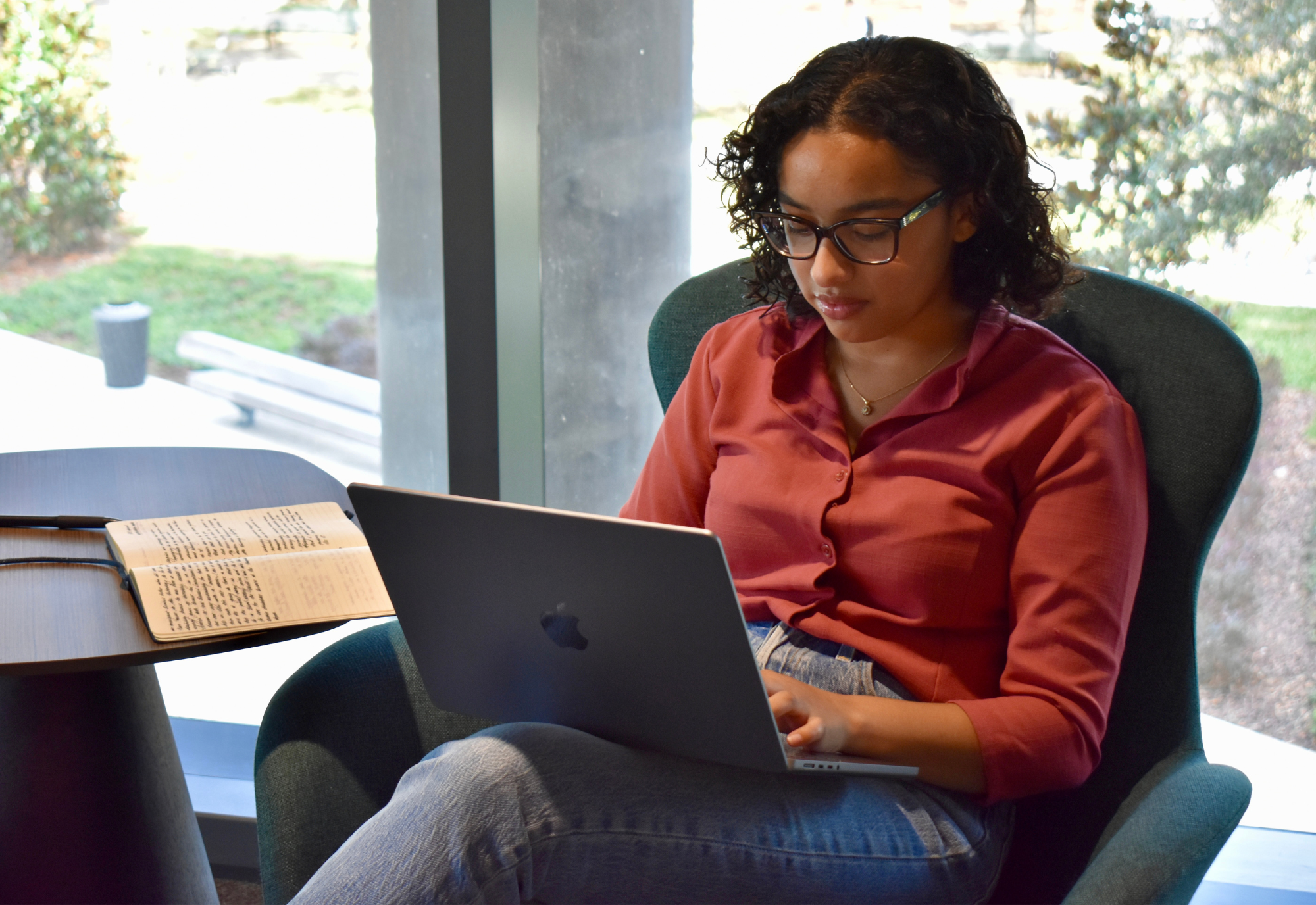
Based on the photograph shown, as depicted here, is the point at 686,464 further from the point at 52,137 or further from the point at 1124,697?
the point at 52,137

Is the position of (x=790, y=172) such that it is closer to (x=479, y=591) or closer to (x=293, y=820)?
(x=479, y=591)

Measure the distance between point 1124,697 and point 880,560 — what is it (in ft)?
1.03

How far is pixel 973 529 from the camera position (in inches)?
45.9

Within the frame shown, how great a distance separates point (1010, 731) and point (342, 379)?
169 centimetres

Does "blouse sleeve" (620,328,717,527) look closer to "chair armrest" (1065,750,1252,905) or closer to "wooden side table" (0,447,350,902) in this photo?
"wooden side table" (0,447,350,902)

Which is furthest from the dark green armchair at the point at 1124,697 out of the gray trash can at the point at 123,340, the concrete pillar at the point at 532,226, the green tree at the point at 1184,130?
the gray trash can at the point at 123,340

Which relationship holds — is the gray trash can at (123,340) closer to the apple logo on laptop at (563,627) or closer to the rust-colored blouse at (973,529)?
the rust-colored blouse at (973,529)

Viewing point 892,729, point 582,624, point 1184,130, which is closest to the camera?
point 582,624

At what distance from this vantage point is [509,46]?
177 cm

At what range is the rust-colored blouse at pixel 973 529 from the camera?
43.5 inches

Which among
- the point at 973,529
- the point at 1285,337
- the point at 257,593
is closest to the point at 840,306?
the point at 973,529

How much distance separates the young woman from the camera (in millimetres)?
1042

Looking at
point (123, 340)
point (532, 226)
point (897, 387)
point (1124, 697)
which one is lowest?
point (1124, 697)

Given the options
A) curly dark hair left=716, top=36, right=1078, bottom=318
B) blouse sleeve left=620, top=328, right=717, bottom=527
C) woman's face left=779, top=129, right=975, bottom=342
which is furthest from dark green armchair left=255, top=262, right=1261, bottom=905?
blouse sleeve left=620, top=328, right=717, bottom=527
